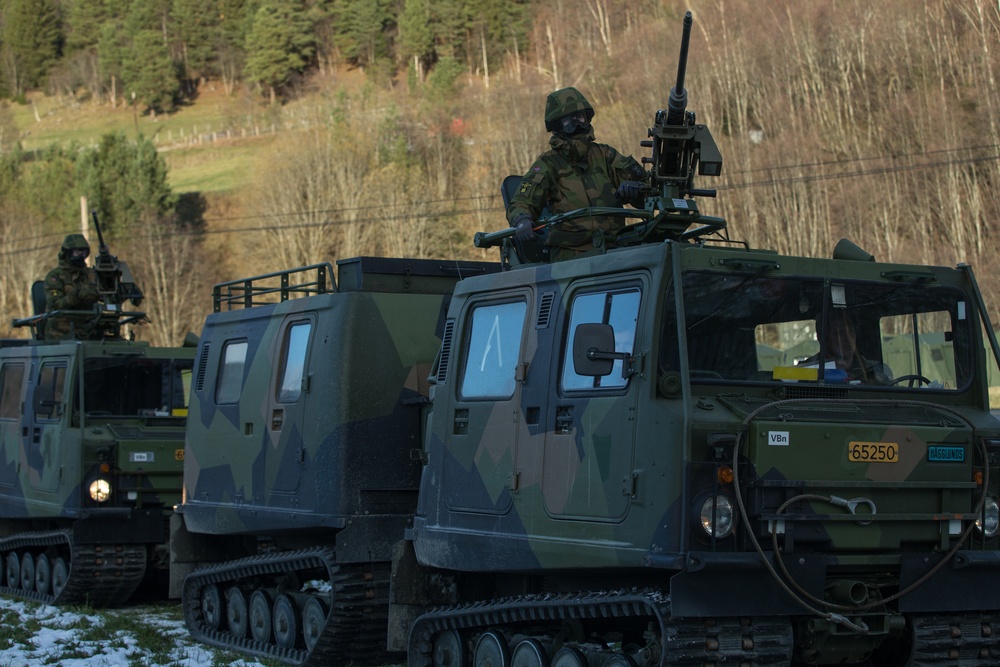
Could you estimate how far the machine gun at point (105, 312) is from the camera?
17.4m

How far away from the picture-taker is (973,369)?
336 inches

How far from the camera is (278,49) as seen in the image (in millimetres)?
124875

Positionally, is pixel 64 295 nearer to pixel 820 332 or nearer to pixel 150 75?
pixel 820 332

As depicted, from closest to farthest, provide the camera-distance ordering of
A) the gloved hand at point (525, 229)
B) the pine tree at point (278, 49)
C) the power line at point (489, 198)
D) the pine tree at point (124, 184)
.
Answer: the gloved hand at point (525, 229), the power line at point (489, 198), the pine tree at point (124, 184), the pine tree at point (278, 49)

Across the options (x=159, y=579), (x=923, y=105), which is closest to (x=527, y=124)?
(x=923, y=105)

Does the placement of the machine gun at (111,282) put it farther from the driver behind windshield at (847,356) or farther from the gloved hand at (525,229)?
the driver behind windshield at (847,356)

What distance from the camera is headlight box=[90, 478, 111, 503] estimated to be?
49.5 feet

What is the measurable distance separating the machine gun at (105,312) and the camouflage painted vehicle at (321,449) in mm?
5024

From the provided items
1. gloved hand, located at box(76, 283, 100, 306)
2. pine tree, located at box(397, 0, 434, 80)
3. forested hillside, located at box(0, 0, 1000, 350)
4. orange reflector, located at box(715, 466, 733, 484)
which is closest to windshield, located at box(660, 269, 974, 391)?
orange reflector, located at box(715, 466, 733, 484)

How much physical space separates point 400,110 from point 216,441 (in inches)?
2682

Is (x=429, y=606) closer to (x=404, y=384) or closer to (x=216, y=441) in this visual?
(x=404, y=384)

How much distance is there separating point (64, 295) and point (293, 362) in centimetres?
731

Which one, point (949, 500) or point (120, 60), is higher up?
point (120, 60)

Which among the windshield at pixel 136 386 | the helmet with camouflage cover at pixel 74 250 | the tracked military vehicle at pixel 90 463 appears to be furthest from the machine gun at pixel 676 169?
the helmet with camouflage cover at pixel 74 250
